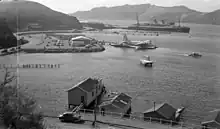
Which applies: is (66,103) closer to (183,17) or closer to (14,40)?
(14,40)

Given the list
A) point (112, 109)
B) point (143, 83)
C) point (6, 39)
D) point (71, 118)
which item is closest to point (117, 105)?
point (112, 109)

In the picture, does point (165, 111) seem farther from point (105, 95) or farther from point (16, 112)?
point (16, 112)

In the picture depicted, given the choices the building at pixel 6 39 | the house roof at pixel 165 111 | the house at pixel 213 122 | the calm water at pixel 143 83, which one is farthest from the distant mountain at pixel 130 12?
the house at pixel 213 122

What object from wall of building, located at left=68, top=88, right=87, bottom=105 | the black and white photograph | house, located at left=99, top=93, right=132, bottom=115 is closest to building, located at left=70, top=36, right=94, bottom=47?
the black and white photograph

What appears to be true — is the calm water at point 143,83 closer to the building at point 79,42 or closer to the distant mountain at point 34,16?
the building at point 79,42

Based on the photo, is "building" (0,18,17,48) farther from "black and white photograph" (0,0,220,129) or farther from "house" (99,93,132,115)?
"house" (99,93,132,115)

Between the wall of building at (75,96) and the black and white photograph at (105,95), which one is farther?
the wall of building at (75,96)

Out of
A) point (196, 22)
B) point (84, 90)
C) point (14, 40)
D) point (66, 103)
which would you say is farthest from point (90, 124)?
point (196, 22)
